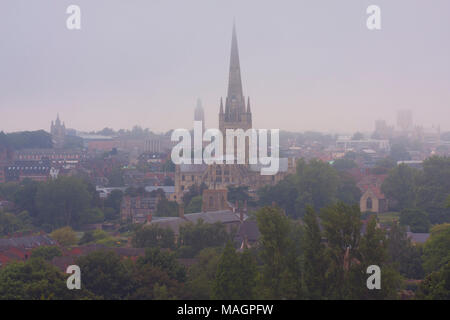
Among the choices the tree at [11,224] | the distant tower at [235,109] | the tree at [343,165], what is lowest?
the tree at [11,224]

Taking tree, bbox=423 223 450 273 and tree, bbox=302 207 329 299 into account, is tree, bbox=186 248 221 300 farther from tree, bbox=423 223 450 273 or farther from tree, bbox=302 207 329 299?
tree, bbox=423 223 450 273

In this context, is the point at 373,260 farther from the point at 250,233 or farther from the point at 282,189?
Result: the point at 282,189

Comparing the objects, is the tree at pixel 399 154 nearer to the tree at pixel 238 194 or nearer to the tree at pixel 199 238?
the tree at pixel 238 194

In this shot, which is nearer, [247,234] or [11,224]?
[247,234]

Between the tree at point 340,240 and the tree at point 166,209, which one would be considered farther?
the tree at point 166,209

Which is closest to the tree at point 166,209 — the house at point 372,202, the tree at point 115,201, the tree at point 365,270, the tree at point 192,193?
the tree at point 192,193

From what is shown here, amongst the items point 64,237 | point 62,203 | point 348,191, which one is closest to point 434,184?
point 348,191

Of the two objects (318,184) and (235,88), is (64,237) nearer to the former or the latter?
(318,184)
